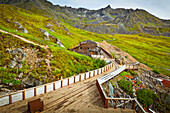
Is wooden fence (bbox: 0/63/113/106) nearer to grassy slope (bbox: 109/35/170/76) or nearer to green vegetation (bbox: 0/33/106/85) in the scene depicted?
green vegetation (bbox: 0/33/106/85)

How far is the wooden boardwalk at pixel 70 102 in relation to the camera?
28.5 feet

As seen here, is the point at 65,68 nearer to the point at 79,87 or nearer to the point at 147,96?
the point at 79,87

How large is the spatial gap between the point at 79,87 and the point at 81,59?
12.6m

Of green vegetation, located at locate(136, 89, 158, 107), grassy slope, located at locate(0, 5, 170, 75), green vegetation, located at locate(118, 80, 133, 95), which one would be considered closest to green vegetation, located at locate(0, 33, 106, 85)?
grassy slope, located at locate(0, 5, 170, 75)

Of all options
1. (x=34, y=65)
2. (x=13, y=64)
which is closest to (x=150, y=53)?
(x=34, y=65)

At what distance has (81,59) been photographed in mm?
25422

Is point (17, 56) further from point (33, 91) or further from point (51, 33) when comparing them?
point (51, 33)

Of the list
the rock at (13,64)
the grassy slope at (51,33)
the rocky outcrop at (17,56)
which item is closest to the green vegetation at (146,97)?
the rocky outcrop at (17,56)

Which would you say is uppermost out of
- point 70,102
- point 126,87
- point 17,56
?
point 17,56

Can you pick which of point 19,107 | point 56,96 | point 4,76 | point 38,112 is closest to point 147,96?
point 56,96

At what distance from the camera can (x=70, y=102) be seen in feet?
32.7

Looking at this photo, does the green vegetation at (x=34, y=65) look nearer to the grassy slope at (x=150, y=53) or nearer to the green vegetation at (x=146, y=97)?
the green vegetation at (x=146, y=97)

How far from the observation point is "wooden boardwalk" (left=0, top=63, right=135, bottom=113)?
8.67 meters

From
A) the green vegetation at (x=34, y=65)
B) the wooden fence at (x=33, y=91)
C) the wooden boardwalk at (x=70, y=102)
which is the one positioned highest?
the green vegetation at (x=34, y=65)
